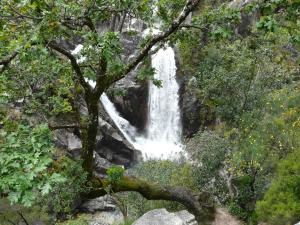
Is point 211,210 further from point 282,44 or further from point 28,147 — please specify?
point 282,44

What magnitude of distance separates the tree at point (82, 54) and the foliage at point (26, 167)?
1.50 m

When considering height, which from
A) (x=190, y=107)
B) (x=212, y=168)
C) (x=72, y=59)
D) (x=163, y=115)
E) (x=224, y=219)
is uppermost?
(x=72, y=59)

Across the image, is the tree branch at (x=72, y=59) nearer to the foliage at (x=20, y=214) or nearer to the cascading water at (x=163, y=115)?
the foliage at (x=20, y=214)

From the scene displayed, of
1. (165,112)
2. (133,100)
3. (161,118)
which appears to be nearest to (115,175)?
(133,100)

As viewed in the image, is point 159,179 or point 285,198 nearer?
point 285,198

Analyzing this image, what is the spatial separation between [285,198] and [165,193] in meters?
4.04

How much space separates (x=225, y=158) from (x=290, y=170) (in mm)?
4346

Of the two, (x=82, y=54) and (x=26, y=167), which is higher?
(x=82, y=54)

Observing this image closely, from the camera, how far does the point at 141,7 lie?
841cm

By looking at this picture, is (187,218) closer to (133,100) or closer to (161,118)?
(133,100)

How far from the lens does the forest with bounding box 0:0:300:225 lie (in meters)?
6.68

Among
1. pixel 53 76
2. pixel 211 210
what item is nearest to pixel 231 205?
pixel 211 210

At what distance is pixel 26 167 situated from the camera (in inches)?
185

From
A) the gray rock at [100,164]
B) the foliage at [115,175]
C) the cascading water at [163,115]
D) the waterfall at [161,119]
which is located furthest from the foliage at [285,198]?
the cascading water at [163,115]
